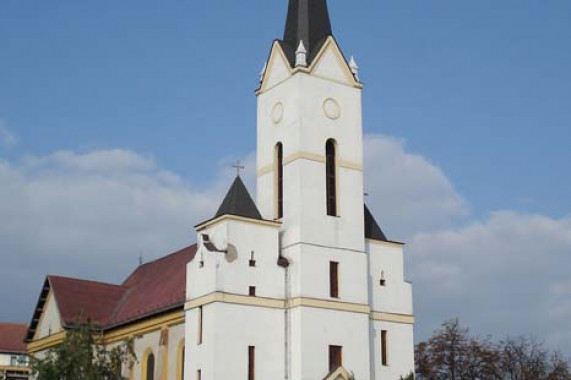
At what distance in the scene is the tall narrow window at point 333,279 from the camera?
47500mm

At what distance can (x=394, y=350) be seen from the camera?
49844 mm

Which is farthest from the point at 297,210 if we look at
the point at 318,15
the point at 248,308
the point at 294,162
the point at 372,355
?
the point at 318,15

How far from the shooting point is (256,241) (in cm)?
4706

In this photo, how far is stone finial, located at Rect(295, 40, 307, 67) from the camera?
50.1 meters

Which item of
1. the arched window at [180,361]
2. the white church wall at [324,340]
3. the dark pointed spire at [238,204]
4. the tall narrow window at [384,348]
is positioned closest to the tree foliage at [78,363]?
the white church wall at [324,340]

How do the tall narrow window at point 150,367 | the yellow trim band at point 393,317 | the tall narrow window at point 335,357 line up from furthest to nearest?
the tall narrow window at point 150,367 < the yellow trim band at point 393,317 < the tall narrow window at point 335,357

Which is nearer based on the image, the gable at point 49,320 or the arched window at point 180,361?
the arched window at point 180,361

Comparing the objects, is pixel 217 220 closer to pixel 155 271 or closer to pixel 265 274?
pixel 265 274

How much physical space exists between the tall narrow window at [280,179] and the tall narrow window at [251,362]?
24.3 feet

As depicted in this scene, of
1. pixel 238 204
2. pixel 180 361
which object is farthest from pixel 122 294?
pixel 238 204

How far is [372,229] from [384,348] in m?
6.52

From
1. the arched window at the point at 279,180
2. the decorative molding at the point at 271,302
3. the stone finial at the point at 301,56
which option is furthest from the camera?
the stone finial at the point at 301,56

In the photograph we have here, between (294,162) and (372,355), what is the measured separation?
10861 mm

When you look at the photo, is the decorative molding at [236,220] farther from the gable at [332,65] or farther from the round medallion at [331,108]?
the gable at [332,65]
